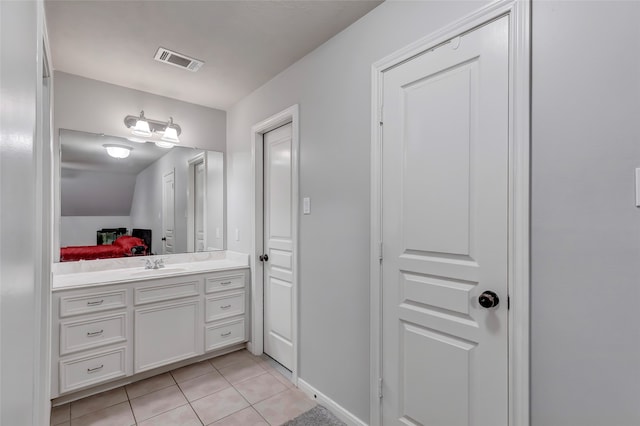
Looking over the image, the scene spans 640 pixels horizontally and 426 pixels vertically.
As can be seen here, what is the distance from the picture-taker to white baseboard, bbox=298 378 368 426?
74.1 inches

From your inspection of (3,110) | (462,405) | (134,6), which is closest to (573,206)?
(462,405)

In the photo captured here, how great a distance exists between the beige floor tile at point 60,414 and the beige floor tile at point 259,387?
1104mm

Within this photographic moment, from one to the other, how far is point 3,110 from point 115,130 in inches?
98.8

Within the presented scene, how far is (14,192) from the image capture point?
78 cm

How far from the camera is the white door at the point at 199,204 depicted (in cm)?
323

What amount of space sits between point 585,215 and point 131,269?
10.7 feet

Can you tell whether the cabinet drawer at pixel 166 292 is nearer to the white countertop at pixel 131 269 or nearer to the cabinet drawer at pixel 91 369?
the white countertop at pixel 131 269

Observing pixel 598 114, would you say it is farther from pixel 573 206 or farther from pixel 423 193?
pixel 423 193

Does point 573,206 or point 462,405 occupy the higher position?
point 573,206

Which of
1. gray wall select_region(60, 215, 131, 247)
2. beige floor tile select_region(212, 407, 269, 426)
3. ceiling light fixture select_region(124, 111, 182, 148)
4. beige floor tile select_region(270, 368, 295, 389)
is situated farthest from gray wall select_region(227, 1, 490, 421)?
gray wall select_region(60, 215, 131, 247)

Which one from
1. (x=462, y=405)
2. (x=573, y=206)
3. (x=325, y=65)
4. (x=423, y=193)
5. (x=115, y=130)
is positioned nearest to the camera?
(x=573, y=206)

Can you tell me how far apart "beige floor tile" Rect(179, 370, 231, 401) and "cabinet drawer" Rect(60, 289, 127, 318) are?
2.66 ft

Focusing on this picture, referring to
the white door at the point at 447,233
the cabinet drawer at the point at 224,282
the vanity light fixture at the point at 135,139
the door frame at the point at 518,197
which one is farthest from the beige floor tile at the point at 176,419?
the vanity light fixture at the point at 135,139

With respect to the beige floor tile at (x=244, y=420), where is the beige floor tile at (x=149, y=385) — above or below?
below
